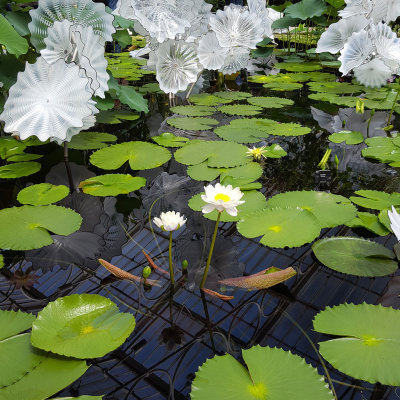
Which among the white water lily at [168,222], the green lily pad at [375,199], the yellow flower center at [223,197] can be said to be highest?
the yellow flower center at [223,197]

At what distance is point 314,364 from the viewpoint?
0.66 m

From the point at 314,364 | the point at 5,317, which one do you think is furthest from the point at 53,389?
the point at 314,364

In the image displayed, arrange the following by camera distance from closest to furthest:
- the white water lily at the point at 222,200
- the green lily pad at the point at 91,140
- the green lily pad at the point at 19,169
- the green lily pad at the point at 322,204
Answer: the white water lily at the point at 222,200 → the green lily pad at the point at 322,204 → the green lily pad at the point at 19,169 → the green lily pad at the point at 91,140

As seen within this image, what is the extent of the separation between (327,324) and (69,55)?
1255mm

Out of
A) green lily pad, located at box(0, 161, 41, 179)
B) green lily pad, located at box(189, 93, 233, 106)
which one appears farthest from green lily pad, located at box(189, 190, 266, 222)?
green lily pad, located at box(189, 93, 233, 106)

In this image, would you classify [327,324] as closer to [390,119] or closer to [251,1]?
[390,119]

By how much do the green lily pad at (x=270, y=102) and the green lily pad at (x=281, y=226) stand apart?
48.6 inches

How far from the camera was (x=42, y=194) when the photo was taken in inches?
47.3

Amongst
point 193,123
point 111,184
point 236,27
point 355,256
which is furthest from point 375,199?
point 236,27

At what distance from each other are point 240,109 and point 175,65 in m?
0.42

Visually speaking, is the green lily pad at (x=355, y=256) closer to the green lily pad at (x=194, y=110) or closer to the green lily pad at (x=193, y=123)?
the green lily pad at (x=193, y=123)

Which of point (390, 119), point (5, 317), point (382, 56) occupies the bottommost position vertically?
point (390, 119)

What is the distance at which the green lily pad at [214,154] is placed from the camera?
1.40 metres

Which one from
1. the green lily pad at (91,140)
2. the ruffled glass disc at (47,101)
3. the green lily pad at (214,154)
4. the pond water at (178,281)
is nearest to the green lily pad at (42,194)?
the pond water at (178,281)
